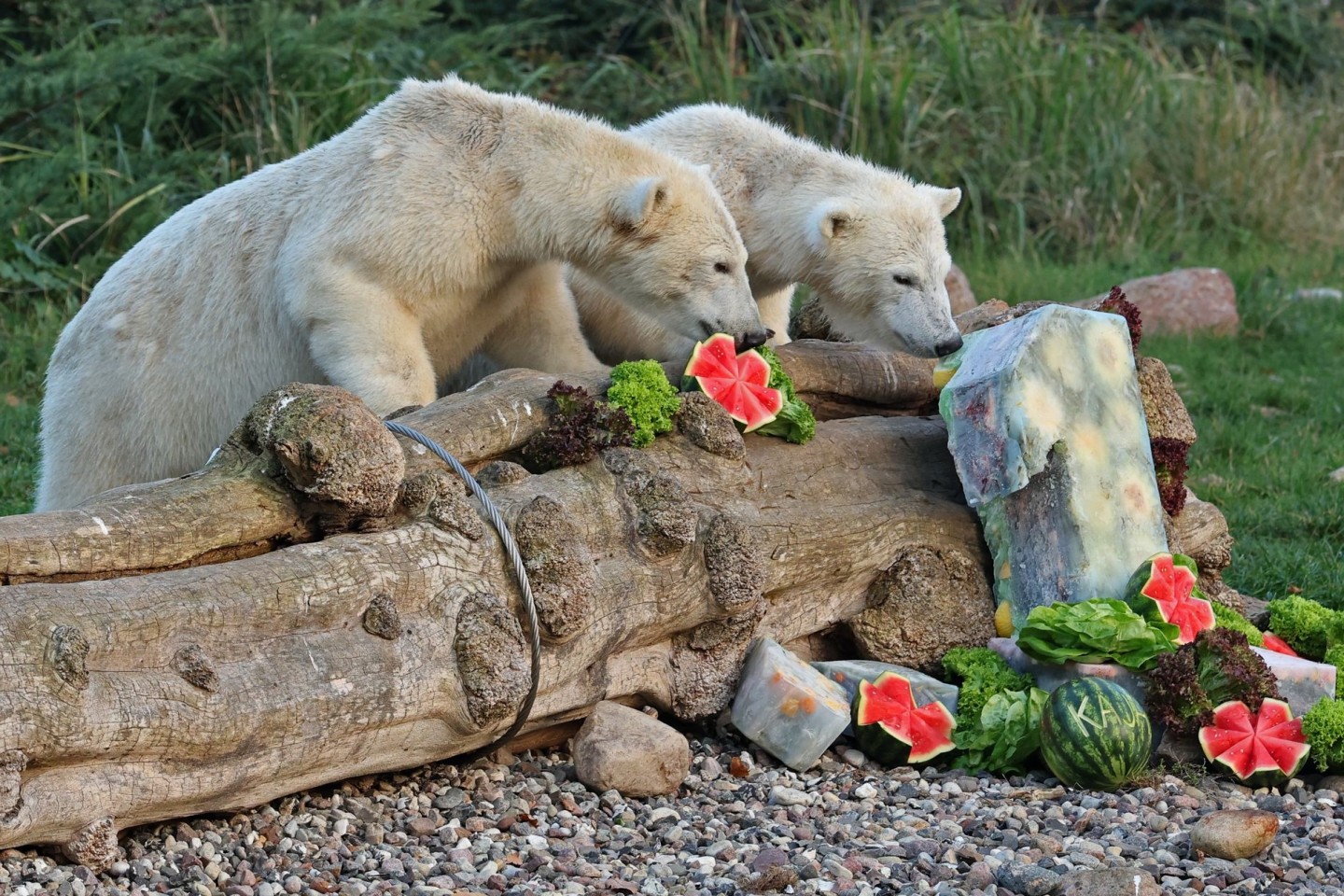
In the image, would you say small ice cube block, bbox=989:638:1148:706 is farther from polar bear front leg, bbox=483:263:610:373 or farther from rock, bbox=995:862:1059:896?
polar bear front leg, bbox=483:263:610:373

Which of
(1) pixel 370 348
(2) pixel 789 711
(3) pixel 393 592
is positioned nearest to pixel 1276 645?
(2) pixel 789 711

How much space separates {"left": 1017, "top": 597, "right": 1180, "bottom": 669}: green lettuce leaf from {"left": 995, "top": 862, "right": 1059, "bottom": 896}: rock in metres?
1.15

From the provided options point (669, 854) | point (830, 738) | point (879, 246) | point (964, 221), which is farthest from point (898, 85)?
point (669, 854)

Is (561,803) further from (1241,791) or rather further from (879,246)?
(879,246)

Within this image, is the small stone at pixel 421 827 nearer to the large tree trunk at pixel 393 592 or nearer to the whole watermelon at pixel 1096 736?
the large tree trunk at pixel 393 592

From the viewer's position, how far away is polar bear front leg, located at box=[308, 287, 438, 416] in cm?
540

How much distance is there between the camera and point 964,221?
12.3 m

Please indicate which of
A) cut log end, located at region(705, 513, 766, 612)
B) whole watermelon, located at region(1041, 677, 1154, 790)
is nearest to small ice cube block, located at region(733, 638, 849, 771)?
cut log end, located at region(705, 513, 766, 612)

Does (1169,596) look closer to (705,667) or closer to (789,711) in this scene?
(789,711)

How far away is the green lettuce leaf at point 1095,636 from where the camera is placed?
15.4 ft

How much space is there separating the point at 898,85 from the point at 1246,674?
8.09m

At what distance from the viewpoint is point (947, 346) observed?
19.2ft

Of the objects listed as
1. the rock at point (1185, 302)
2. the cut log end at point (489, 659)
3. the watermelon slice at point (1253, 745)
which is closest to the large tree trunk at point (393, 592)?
the cut log end at point (489, 659)

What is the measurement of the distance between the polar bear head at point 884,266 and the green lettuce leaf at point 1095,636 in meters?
1.46
